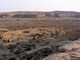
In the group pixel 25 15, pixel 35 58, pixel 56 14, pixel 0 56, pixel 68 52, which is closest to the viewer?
pixel 68 52

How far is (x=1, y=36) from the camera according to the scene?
26938 mm

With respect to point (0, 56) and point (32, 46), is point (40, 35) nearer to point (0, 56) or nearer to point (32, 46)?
point (32, 46)

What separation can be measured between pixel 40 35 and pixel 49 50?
12.7 m

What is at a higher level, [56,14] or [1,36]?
[1,36]

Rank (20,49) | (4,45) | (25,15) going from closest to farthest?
(20,49), (4,45), (25,15)

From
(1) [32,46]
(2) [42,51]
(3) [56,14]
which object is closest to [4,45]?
(1) [32,46]

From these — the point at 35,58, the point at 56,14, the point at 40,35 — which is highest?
the point at 35,58

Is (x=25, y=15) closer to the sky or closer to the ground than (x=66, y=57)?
closer to the ground

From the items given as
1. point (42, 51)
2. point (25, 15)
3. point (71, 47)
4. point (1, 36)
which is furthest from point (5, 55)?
point (25, 15)

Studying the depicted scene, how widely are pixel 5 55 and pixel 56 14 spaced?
311 feet

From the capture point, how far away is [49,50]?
14.9 meters

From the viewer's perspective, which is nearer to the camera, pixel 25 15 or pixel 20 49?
pixel 20 49

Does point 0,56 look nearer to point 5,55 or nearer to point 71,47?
point 5,55

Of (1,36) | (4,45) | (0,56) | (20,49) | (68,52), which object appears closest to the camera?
(68,52)
